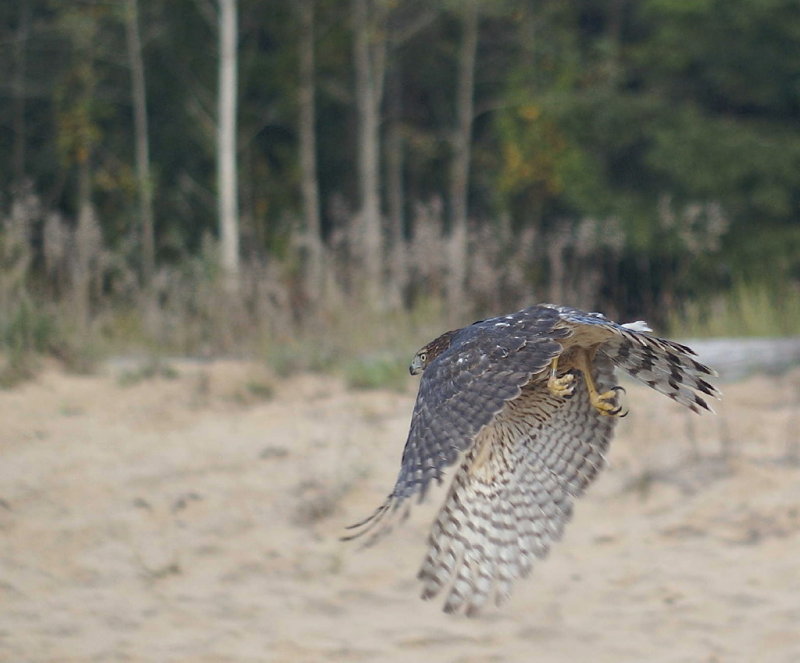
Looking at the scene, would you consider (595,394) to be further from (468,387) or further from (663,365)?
(468,387)

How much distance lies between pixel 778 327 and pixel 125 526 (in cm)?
630

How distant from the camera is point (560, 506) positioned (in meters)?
3.67

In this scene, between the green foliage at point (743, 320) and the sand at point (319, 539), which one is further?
the green foliage at point (743, 320)

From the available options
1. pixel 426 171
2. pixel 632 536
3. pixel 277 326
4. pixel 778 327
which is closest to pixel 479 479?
pixel 632 536

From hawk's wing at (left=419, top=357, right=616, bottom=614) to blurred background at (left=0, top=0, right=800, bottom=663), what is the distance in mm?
779

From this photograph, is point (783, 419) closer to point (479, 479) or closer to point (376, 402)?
point (376, 402)

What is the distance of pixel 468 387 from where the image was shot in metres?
3.07

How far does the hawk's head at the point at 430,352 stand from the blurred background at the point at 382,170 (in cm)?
360

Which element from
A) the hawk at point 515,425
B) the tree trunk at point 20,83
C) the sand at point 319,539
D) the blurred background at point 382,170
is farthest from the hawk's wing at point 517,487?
the tree trunk at point 20,83

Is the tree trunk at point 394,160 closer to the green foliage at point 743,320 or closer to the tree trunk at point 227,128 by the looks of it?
the tree trunk at point 227,128

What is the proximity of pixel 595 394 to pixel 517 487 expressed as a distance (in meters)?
0.36

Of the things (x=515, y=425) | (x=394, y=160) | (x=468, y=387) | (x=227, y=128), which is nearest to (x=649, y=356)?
(x=515, y=425)

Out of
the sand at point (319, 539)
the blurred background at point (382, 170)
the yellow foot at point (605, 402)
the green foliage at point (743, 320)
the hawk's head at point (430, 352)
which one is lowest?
the sand at point (319, 539)

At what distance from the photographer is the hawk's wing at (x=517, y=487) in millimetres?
3295
